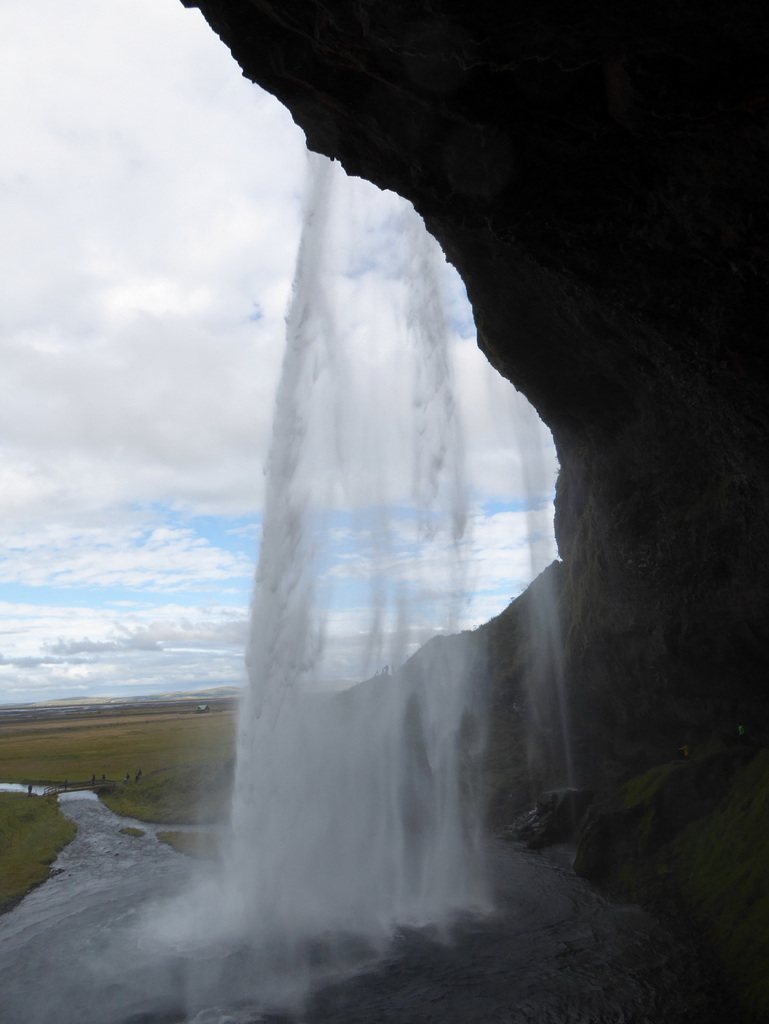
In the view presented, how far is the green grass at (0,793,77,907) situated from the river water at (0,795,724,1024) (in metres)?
4.66

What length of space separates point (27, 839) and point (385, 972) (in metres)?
28.0

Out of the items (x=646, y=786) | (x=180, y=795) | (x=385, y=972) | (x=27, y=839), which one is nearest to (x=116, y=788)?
(x=180, y=795)

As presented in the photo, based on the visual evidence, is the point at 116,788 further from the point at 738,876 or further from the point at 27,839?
the point at 738,876

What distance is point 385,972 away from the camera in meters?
17.3

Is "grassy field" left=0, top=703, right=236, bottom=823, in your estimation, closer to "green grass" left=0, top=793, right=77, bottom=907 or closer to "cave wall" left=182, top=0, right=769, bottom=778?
"green grass" left=0, top=793, right=77, bottom=907

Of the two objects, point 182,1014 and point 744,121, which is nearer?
point 744,121

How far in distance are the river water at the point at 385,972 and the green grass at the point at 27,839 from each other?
466 centimetres

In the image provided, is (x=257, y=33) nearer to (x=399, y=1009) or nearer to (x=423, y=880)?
(x=399, y=1009)

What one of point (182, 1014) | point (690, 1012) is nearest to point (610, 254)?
point (690, 1012)

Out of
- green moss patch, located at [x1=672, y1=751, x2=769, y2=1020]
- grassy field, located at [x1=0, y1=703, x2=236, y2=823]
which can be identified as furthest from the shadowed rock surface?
grassy field, located at [x1=0, y1=703, x2=236, y2=823]

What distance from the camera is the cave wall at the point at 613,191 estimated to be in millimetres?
9852

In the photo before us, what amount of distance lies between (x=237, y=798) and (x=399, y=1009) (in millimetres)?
11290

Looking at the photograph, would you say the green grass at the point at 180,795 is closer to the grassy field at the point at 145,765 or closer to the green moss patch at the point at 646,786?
the grassy field at the point at 145,765

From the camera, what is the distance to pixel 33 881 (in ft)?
91.7
